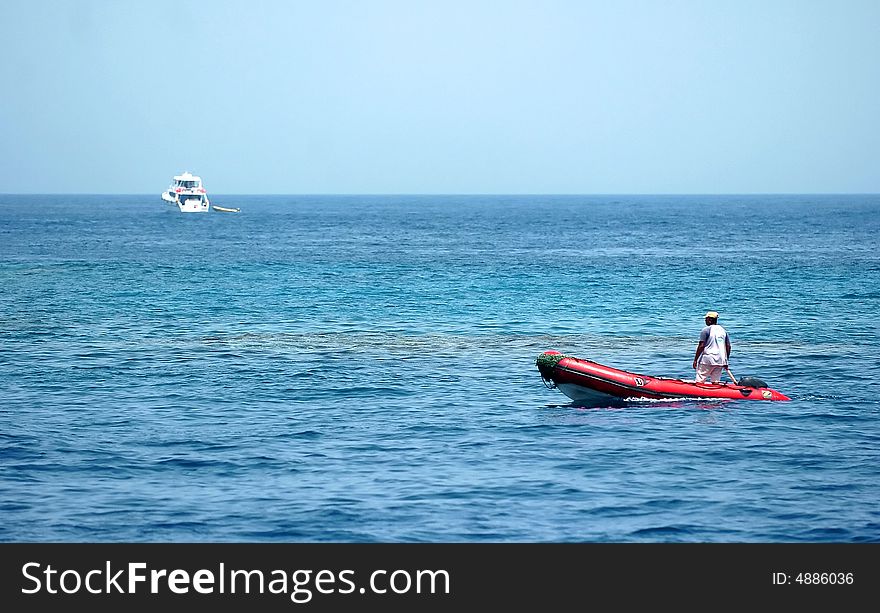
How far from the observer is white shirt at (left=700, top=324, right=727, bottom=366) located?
77.8 ft

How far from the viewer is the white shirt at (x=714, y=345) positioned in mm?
23719

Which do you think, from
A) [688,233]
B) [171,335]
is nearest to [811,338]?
[171,335]

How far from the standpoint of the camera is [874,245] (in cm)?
8556

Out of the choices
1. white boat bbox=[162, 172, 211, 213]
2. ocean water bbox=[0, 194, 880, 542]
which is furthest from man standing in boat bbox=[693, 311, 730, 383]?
white boat bbox=[162, 172, 211, 213]

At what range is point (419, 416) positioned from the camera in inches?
917

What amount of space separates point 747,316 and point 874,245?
5026cm

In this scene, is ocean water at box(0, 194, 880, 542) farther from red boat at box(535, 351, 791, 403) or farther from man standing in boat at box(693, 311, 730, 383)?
man standing in boat at box(693, 311, 730, 383)

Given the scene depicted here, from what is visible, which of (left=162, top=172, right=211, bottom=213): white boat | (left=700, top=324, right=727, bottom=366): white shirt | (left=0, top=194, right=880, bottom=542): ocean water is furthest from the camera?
(left=162, top=172, right=211, bottom=213): white boat

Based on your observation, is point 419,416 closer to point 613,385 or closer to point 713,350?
point 613,385

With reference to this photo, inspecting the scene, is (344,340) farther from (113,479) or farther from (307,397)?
(113,479)

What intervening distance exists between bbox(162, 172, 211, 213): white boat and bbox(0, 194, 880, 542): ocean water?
10525 cm

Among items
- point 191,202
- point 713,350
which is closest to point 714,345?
point 713,350

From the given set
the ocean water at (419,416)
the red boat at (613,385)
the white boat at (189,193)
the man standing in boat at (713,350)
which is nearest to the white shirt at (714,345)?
the man standing in boat at (713,350)

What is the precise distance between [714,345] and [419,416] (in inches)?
258
